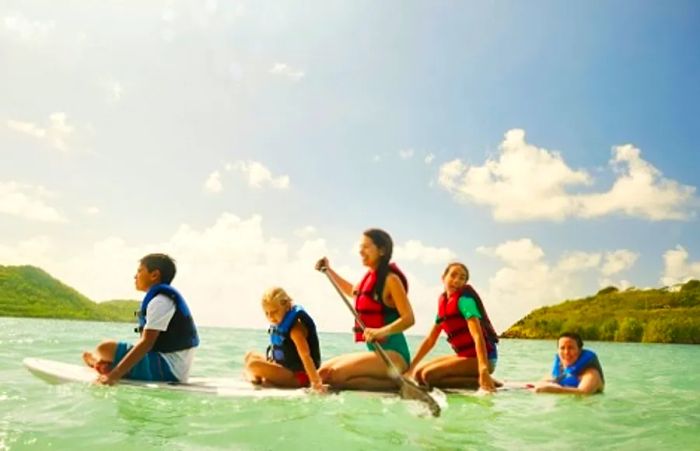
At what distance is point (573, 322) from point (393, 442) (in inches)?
3204

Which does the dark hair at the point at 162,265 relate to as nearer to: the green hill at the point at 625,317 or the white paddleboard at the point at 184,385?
the white paddleboard at the point at 184,385

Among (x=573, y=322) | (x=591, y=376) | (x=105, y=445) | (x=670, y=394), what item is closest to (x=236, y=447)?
(x=105, y=445)

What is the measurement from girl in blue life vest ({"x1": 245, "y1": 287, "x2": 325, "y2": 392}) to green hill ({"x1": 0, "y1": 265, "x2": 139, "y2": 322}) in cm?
14661

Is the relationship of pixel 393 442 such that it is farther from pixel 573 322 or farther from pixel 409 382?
pixel 573 322

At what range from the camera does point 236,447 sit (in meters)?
4.20

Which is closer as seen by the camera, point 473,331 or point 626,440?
point 626,440

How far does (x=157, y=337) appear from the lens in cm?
668

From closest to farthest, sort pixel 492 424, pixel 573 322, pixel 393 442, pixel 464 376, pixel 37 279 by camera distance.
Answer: pixel 393 442
pixel 492 424
pixel 464 376
pixel 573 322
pixel 37 279

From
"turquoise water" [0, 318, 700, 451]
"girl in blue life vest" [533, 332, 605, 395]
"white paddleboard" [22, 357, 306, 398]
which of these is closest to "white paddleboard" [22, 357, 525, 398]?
"white paddleboard" [22, 357, 306, 398]

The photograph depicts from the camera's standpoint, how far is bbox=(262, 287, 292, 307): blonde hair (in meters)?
6.66

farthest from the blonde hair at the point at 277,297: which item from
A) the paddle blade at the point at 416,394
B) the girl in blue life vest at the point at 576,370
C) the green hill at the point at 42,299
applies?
the green hill at the point at 42,299

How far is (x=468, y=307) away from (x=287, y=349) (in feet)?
7.87

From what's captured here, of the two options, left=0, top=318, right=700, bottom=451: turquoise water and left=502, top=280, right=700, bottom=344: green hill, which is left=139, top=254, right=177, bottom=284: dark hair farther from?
left=502, top=280, right=700, bottom=344: green hill

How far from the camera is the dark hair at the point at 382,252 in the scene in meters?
6.59
